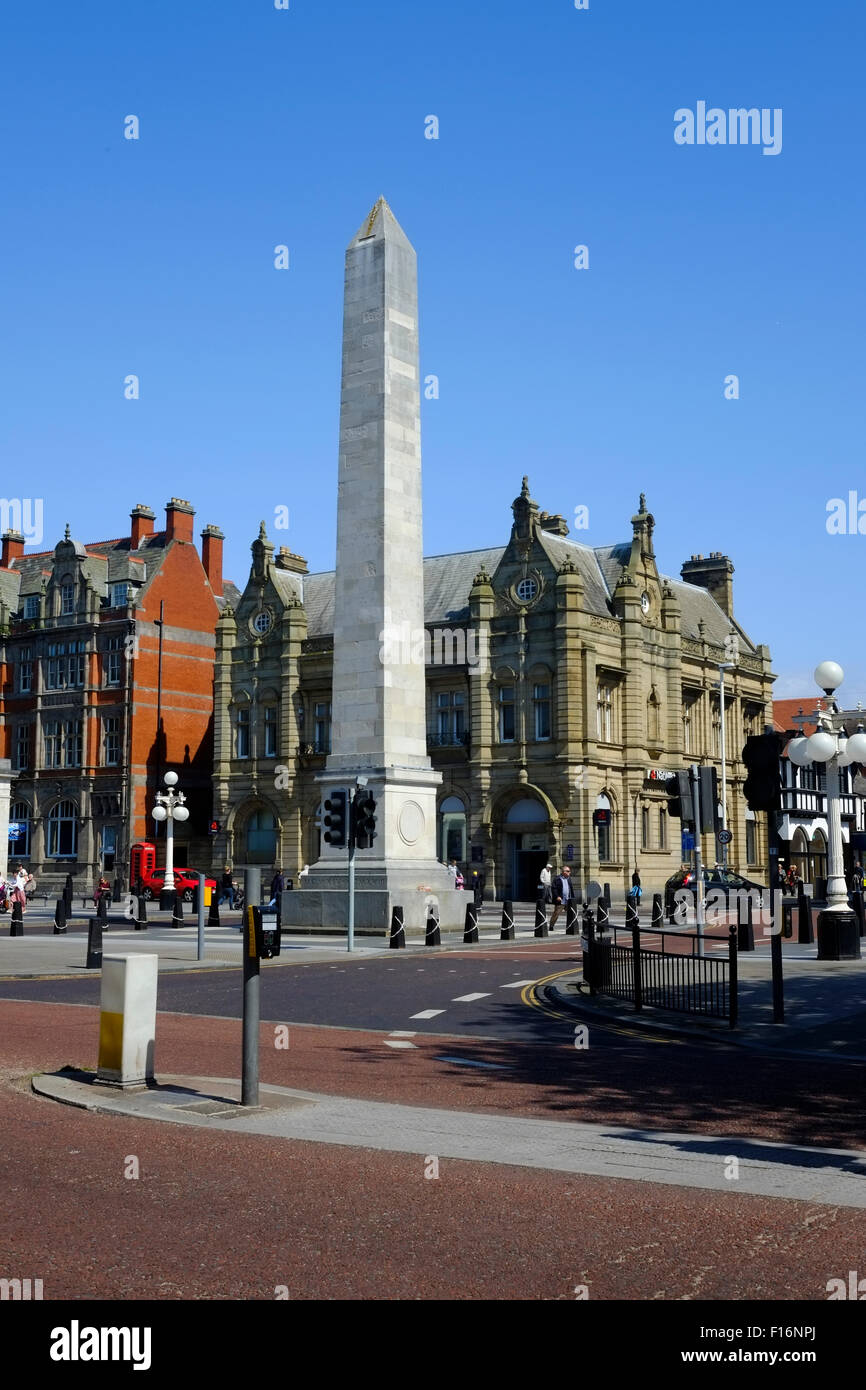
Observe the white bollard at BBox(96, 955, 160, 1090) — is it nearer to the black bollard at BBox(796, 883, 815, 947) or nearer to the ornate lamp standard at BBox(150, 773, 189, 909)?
the black bollard at BBox(796, 883, 815, 947)

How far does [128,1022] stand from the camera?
10602 mm

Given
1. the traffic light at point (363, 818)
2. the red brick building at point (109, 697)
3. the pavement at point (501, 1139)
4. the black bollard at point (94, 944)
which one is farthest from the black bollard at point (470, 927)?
the red brick building at point (109, 697)

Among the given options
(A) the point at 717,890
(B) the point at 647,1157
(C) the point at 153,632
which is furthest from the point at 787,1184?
(C) the point at 153,632

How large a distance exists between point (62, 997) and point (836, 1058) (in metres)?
11.0

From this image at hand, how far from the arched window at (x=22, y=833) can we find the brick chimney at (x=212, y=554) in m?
16.1

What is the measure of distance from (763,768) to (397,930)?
1869 cm

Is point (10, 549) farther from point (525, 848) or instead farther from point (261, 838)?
point (525, 848)

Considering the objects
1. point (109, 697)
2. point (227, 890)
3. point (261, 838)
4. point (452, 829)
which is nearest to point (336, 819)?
point (227, 890)

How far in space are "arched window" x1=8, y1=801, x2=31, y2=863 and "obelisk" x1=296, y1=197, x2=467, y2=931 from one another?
44.8m

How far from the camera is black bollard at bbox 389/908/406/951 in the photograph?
2855 cm

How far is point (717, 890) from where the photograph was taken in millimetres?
38625

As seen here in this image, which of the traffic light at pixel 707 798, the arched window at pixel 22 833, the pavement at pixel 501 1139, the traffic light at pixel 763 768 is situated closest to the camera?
the pavement at pixel 501 1139

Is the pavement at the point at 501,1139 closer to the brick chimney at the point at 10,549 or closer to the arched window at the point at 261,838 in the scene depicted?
the arched window at the point at 261,838

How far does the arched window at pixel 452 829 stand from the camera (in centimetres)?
6184
